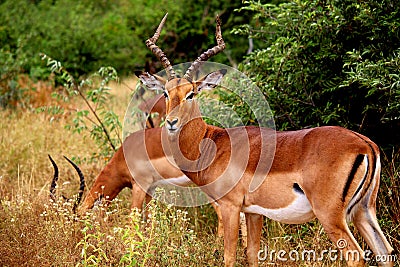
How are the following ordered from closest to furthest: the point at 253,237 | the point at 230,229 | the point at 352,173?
the point at 352,173, the point at 230,229, the point at 253,237

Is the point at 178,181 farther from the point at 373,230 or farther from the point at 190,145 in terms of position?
the point at 373,230

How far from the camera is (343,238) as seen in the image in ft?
12.8

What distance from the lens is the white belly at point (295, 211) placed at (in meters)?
4.15

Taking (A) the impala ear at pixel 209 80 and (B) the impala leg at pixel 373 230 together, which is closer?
(B) the impala leg at pixel 373 230

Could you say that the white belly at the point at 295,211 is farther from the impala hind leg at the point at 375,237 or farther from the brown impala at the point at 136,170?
the brown impala at the point at 136,170

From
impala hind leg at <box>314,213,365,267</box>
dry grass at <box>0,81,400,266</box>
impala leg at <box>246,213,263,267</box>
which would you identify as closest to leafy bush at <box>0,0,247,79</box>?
dry grass at <box>0,81,400,266</box>

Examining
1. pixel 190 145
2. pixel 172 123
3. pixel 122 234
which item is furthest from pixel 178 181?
pixel 172 123

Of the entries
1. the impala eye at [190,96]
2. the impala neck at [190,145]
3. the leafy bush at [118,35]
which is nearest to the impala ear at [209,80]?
the impala eye at [190,96]

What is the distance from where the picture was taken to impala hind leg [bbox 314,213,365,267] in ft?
12.8

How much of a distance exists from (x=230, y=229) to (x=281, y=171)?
64 cm

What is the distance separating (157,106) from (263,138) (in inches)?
177

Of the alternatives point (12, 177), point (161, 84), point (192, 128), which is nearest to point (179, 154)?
point (192, 128)

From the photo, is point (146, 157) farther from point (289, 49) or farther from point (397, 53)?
point (397, 53)

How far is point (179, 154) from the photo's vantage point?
4.99 m
